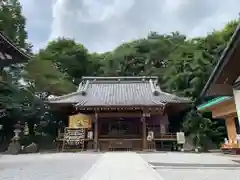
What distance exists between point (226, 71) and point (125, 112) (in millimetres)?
11692

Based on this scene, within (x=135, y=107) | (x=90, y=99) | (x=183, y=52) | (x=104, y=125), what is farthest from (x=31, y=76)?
(x=183, y=52)

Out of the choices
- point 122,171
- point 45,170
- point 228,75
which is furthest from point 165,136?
point 228,75

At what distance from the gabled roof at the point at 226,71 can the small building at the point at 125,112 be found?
30.7 feet

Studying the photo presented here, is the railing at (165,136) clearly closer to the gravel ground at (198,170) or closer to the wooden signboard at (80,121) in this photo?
the wooden signboard at (80,121)

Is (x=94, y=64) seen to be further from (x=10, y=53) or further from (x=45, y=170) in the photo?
(x=45, y=170)

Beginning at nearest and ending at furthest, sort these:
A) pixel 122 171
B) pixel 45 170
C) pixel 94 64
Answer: pixel 122 171 → pixel 45 170 → pixel 94 64

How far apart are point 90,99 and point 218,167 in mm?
11497

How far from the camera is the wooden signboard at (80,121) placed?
15.6 m

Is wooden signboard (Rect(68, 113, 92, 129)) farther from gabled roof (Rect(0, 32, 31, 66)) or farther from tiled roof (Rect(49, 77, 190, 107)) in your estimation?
gabled roof (Rect(0, 32, 31, 66))

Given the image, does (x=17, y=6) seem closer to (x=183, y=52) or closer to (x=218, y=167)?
(x=183, y=52)

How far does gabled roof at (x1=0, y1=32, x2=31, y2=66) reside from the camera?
967 cm

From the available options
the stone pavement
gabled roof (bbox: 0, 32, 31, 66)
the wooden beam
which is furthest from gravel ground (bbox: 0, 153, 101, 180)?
the wooden beam

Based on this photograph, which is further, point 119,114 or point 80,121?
point 119,114

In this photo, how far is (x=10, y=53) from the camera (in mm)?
10523
